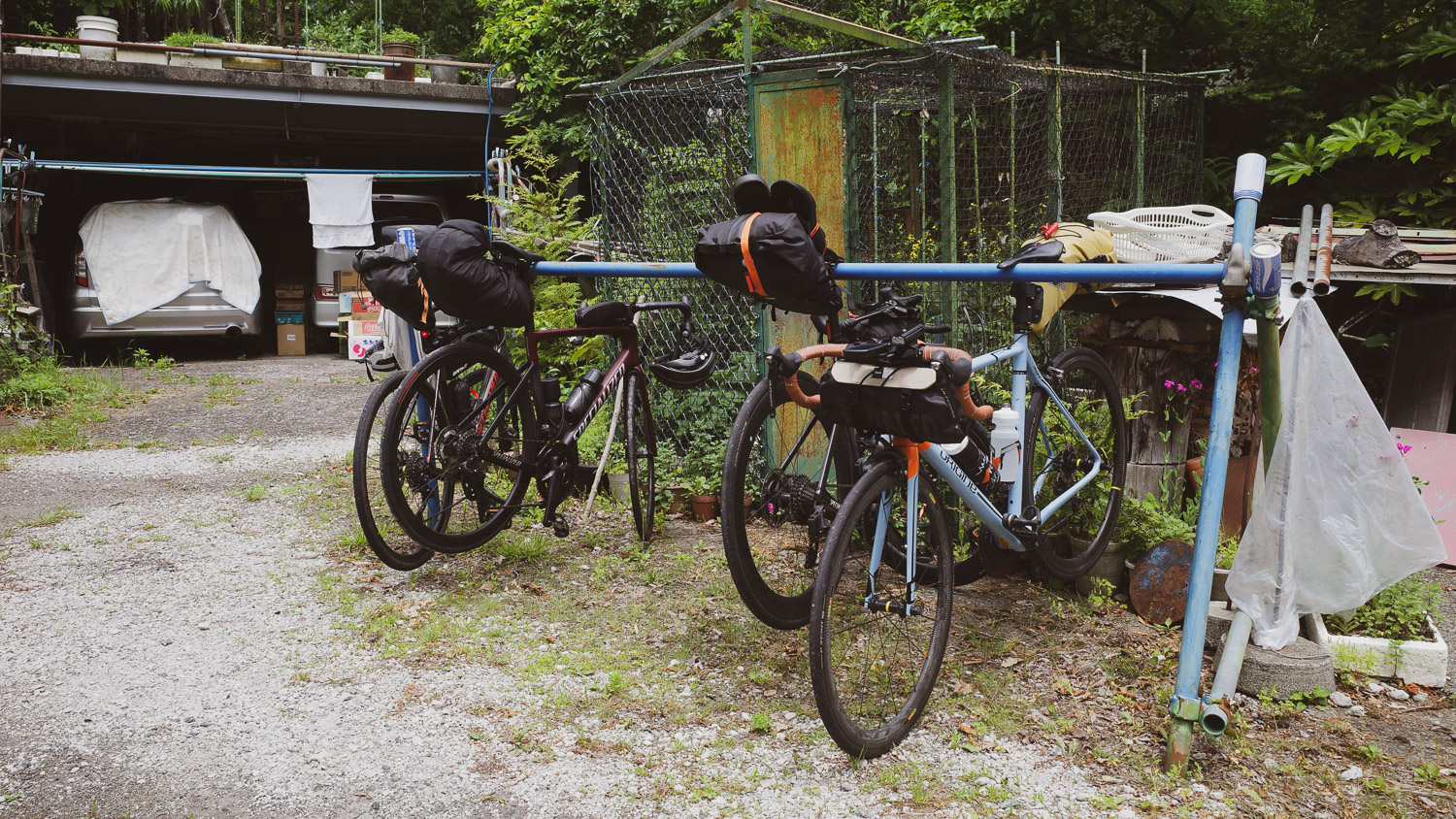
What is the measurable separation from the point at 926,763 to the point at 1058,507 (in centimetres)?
132

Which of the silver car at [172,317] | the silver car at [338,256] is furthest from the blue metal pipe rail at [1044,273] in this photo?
the silver car at [172,317]

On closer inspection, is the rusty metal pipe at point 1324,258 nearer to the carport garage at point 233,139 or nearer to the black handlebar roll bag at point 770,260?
the black handlebar roll bag at point 770,260

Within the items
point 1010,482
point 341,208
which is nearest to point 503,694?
point 1010,482

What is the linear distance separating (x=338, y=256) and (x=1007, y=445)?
36.2ft

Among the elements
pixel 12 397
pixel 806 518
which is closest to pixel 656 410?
pixel 806 518

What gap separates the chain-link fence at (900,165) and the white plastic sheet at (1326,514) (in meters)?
1.55

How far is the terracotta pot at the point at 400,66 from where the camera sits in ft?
43.0

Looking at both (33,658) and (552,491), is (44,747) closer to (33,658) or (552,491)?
(33,658)

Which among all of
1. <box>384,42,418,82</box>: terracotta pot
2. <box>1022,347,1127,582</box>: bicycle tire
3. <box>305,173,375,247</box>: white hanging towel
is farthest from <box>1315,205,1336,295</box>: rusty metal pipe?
<box>384,42,418,82</box>: terracotta pot

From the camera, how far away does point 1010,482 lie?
3.42 metres

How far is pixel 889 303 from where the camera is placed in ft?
9.44

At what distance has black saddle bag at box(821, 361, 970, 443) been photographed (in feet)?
8.67

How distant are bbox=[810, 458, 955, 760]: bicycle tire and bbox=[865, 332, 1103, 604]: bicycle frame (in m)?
0.05

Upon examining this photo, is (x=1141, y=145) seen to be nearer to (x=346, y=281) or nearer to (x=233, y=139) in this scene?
(x=346, y=281)
